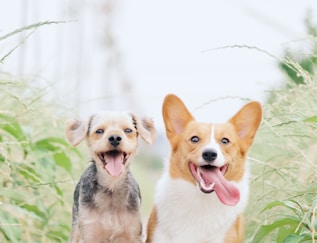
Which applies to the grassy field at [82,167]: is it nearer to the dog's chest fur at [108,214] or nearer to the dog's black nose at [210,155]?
the dog's chest fur at [108,214]

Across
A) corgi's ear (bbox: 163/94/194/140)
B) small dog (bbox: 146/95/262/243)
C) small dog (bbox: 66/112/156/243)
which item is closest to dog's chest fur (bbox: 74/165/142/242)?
small dog (bbox: 66/112/156/243)

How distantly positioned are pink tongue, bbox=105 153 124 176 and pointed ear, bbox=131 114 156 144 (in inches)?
7.9

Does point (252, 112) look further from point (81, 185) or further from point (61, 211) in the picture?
point (61, 211)

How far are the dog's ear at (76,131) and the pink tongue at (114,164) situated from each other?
200 millimetres

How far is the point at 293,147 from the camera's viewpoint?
13.4 ft

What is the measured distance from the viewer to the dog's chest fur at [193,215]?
3.71m

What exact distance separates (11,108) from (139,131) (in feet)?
5.01

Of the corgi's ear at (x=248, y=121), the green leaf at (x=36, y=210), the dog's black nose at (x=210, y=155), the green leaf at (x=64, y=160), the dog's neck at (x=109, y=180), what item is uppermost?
the corgi's ear at (x=248, y=121)

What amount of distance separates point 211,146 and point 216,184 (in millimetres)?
159

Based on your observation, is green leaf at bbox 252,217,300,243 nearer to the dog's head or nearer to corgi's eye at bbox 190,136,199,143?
corgi's eye at bbox 190,136,199,143

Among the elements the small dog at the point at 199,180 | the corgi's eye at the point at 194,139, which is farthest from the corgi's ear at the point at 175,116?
the corgi's eye at the point at 194,139

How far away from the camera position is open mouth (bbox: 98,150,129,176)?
356 centimetres

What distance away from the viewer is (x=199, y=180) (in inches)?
140

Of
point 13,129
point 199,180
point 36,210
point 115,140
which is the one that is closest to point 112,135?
point 115,140
